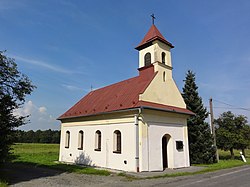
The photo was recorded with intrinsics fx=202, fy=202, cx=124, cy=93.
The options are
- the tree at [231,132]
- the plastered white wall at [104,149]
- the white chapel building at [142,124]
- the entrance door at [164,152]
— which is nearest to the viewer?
the white chapel building at [142,124]

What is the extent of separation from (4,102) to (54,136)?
89056 millimetres

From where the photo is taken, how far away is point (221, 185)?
929 cm

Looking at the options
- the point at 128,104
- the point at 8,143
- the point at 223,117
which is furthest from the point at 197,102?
the point at 8,143

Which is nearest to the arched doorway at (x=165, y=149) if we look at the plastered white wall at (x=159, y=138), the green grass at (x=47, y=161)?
the plastered white wall at (x=159, y=138)

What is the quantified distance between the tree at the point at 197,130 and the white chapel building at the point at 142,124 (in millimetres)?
3084

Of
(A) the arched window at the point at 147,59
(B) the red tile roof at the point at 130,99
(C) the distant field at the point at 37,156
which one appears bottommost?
(C) the distant field at the point at 37,156

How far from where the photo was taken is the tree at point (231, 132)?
2295cm

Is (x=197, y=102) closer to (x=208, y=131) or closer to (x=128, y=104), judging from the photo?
(x=208, y=131)

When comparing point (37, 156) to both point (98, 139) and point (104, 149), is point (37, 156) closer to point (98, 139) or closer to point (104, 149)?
point (98, 139)

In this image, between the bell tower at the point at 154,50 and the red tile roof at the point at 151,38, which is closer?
the bell tower at the point at 154,50

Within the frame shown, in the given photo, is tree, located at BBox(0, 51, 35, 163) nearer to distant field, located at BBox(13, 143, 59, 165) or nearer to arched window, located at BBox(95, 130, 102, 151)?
distant field, located at BBox(13, 143, 59, 165)

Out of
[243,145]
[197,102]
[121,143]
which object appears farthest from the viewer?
[243,145]

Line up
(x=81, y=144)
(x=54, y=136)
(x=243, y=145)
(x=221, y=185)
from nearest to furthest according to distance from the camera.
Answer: (x=221, y=185)
(x=81, y=144)
(x=243, y=145)
(x=54, y=136)

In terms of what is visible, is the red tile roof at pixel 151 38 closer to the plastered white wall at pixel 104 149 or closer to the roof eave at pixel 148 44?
the roof eave at pixel 148 44
